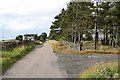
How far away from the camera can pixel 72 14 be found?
44625 mm

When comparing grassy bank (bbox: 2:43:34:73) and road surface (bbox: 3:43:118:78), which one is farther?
grassy bank (bbox: 2:43:34:73)

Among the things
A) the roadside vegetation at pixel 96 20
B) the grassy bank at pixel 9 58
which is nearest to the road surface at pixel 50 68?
the grassy bank at pixel 9 58

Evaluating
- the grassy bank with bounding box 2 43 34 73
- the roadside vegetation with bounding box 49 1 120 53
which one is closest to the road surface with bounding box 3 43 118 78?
the grassy bank with bounding box 2 43 34 73

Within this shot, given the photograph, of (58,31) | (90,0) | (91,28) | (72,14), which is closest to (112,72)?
(90,0)

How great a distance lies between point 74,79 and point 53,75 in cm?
168

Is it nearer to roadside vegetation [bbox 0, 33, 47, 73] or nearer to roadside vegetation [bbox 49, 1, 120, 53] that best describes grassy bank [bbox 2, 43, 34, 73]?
roadside vegetation [bbox 0, 33, 47, 73]

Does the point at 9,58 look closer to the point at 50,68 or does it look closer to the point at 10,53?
the point at 10,53

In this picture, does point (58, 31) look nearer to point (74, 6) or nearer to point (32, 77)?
point (74, 6)

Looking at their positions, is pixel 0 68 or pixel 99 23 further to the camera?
pixel 99 23

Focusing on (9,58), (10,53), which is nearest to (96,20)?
(10,53)

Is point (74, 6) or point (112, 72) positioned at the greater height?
point (74, 6)

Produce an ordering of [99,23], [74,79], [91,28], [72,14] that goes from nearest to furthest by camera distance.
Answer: [74,79] → [99,23] → [91,28] → [72,14]

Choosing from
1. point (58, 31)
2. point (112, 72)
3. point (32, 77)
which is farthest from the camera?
point (58, 31)

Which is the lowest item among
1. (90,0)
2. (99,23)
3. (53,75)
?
(53,75)
